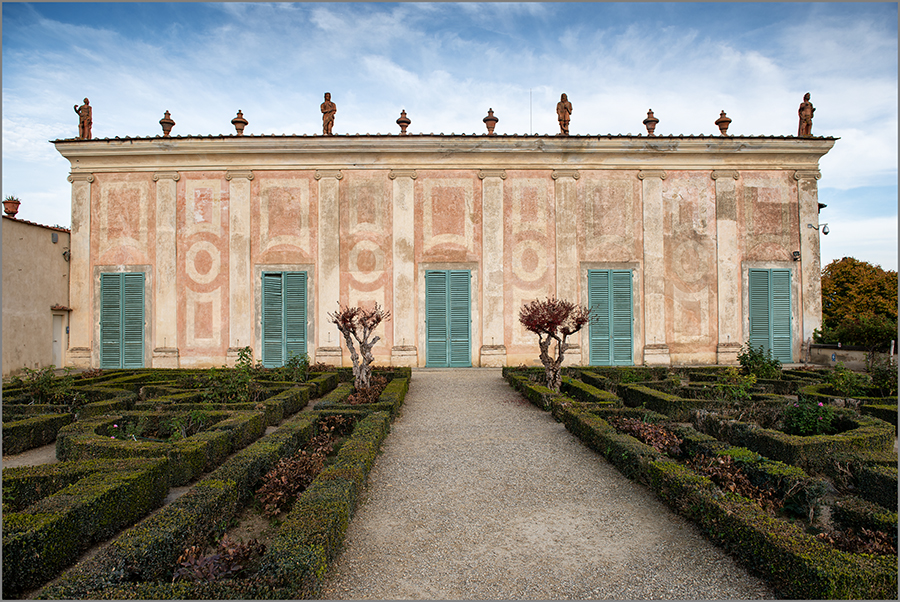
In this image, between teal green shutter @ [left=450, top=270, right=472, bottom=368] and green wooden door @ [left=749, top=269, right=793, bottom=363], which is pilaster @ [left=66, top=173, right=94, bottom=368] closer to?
teal green shutter @ [left=450, top=270, right=472, bottom=368]

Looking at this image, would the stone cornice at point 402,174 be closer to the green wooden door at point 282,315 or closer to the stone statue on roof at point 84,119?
the green wooden door at point 282,315

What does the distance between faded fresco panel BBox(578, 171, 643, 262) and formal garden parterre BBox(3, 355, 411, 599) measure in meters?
10.4

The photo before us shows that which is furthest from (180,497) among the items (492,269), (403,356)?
(492,269)

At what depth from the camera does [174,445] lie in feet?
19.4

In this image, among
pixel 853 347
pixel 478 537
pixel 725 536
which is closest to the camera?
pixel 725 536

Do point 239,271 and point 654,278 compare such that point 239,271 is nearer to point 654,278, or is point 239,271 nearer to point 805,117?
point 654,278

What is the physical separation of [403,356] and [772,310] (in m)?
12.4

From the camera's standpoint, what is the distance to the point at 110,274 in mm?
16453

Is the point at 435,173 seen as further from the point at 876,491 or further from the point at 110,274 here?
the point at 876,491

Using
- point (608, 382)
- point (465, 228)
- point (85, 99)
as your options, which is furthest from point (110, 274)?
point (608, 382)

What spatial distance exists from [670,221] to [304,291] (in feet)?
41.1

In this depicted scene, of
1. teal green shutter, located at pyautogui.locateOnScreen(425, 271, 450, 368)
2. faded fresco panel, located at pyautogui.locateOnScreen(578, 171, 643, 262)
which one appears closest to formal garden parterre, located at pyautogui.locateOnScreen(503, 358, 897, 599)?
teal green shutter, located at pyautogui.locateOnScreen(425, 271, 450, 368)

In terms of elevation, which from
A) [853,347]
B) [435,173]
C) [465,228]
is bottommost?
[853,347]

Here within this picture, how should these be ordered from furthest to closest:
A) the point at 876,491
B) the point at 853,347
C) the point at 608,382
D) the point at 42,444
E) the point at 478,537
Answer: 1. the point at 853,347
2. the point at 608,382
3. the point at 42,444
4. the point at 876,491
5. the point at 478,537
